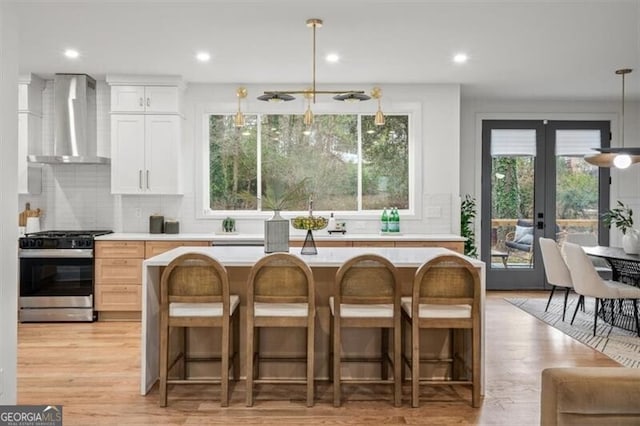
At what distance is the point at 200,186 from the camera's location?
A: 20.4ft

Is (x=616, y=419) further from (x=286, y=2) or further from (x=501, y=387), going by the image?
(x=286, y=2)

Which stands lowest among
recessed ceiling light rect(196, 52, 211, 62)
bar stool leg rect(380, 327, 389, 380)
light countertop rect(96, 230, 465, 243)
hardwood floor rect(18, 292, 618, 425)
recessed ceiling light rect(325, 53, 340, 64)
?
hardwood floor rect(18, 292, 618, 425)

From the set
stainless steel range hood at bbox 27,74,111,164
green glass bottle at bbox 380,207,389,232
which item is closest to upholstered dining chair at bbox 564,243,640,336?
green glass bottle at bbox 380,207,389,232

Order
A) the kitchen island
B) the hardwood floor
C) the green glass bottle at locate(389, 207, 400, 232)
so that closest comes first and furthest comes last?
the hardwood floor, the kitchen island, the green glass bottle at locate(389, 207, 400, 232)

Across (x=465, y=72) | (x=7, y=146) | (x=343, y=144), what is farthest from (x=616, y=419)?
(x=343, y=144)

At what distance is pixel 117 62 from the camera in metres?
5.25

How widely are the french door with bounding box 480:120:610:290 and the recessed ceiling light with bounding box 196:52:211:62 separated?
13.3ft

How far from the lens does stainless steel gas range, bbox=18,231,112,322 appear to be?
5316 millimetres

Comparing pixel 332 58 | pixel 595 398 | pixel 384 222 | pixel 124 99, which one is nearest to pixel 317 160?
pixel 384 222

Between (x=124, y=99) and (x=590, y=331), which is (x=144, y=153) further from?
(x=590, y=331)

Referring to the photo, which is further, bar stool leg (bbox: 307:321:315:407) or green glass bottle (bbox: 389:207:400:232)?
green glass bottle (bbox: 389:207:400:232)

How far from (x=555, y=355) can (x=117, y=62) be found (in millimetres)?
5009

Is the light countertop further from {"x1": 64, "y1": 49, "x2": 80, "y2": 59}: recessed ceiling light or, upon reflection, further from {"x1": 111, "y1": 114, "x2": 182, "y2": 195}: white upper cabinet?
{"x1": 64, "y1": 49, "x2": 80, "y2": 59}: recessed ceiling light

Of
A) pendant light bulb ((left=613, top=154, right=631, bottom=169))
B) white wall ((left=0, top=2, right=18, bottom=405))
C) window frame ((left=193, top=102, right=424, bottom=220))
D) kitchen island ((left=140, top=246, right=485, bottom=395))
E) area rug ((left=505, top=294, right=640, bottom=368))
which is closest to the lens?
white wall ((left=0, top=2, right=18, bottom=405))
